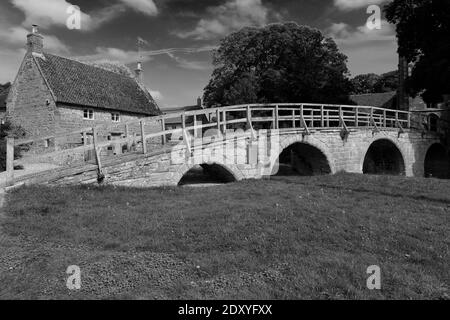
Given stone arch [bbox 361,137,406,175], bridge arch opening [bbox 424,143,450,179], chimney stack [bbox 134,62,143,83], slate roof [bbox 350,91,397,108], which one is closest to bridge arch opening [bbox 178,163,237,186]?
stone arch [bbox 361,137,406,175]

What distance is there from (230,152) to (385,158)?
14.7m

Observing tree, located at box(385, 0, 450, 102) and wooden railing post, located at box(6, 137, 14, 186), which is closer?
wooden railing post, located at box(6, 137, 14, 186)

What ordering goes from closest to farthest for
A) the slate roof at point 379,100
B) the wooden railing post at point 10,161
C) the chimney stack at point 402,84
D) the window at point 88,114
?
1. the wooden railing post at point 10,161
2. the window at point 88,114
3. the chimney stack at point 402,84
4. the slate roof at point 379,100

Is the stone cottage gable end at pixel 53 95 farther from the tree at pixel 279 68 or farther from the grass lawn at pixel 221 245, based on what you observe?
the grass lawn at pixel 221 245

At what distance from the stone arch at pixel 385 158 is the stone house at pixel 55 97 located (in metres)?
17.8

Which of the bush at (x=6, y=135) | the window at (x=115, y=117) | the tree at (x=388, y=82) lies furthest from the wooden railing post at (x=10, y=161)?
the tree at (x=388, y=82)

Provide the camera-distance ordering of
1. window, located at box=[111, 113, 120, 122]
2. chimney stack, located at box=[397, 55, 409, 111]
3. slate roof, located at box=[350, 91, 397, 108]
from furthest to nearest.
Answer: slate roof, located at box=[350, 91, 397, 108] → chimney stack, located at box=[397, 55, 409, 111] → window, located at box=[111, 113, 120, 122]

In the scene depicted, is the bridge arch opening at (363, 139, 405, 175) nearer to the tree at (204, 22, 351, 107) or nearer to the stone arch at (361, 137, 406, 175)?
the stone arch at (361, 137, 406, 175)

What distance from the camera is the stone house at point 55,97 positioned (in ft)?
75.3

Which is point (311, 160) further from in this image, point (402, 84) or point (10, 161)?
point (402, 84)

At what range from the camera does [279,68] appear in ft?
107

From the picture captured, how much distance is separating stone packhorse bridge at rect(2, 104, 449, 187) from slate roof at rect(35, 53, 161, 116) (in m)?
3.44

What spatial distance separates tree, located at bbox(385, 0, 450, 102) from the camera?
20.7 metres
